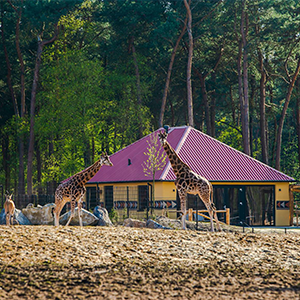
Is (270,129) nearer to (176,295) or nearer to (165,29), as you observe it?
(165,29)

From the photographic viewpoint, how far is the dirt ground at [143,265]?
10.0 metres

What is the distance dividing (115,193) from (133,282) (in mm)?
23072

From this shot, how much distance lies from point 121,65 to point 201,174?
21.4 metres

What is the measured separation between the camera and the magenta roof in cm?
3219

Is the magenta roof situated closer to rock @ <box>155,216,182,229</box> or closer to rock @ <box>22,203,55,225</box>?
rock @ <box>22,203,55,225</box>

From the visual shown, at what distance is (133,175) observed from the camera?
32.4m

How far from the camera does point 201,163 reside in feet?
107

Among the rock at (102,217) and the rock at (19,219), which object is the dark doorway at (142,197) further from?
the rock at (19,219)

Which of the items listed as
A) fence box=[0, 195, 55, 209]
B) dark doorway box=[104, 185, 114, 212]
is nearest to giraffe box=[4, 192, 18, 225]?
fence box=[0, 195, 55, 209]

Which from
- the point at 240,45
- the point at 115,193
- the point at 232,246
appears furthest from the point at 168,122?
the point at 232,246

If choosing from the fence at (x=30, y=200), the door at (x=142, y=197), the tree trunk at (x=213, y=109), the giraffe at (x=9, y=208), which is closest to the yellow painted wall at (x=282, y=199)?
the door at (x=142, y=197)

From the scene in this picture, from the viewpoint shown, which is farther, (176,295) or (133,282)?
(133,282)

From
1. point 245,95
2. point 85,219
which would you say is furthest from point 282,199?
point 85,219

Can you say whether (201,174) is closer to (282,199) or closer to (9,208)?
(282,199)
